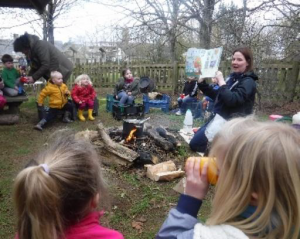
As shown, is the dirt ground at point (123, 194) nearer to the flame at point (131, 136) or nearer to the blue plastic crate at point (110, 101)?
the flame at point (131, 136)

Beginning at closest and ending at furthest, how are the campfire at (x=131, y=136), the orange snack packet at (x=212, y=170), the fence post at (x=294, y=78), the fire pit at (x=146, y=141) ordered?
the orange snack packet at (x=212, y=170), the fire pit at (x=146, y=141), the campfire at (x=131, y=136), the fence post at (x=294, y=78)

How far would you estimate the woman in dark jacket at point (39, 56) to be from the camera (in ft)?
18.5

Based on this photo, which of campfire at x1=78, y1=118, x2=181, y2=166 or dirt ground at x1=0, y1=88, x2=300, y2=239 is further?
campfire at x1=78, y1=118, x2=181, y2=166

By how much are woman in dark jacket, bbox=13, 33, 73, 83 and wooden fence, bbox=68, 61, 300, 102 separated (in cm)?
509

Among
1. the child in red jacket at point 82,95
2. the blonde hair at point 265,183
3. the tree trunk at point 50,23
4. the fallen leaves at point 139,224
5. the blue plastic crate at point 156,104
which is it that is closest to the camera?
the blonde hair at point 265,183

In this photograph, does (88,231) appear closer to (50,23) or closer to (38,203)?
(38,203)

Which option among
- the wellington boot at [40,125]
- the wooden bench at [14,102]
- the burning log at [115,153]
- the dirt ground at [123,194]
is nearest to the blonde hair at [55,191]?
the dirt ground at [123,194]

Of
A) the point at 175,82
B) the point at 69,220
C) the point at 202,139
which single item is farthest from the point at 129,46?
the point at 69,220

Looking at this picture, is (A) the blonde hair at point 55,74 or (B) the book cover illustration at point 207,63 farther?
(A) the blonde hair at point 55,74

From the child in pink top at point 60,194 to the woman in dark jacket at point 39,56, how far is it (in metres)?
5.03

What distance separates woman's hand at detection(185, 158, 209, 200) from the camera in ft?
3.52

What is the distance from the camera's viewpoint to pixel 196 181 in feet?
3.54

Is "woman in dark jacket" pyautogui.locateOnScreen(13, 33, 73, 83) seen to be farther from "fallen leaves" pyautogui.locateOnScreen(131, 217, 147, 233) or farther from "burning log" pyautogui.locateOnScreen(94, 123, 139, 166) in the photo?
"fallen leaves" pyautogui.locateOnScreen(131, 217, 147, 233)

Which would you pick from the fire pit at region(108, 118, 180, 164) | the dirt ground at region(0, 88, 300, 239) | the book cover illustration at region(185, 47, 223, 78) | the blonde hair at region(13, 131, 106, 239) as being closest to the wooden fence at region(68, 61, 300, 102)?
the fire pit at region(108, 118, 180, 164)
